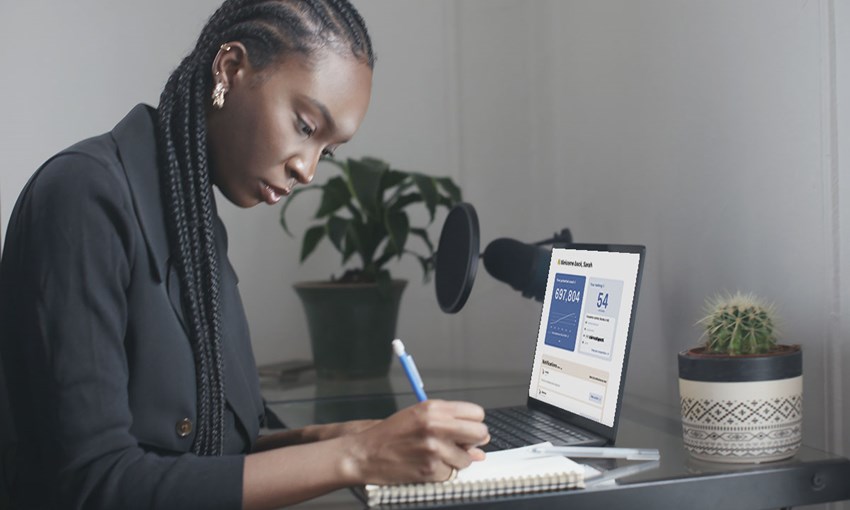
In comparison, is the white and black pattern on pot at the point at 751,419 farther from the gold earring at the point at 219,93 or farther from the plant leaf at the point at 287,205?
the plant leaf at the point at 287,205

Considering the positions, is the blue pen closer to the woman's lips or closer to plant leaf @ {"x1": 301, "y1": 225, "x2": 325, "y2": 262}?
the woman's lips

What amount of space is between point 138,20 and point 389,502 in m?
1.69

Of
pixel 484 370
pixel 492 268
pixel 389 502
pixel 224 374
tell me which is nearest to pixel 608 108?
pixel 492 268

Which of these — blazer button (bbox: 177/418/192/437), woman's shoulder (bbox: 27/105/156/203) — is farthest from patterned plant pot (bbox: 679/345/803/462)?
woman's shoulder (bbox: 27/105/156/203)

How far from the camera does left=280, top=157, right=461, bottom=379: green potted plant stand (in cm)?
204

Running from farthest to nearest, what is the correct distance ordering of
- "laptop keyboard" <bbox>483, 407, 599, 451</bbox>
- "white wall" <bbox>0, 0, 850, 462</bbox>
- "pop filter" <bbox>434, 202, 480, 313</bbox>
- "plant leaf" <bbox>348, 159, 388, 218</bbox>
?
"plant leaf" <bbox>348, 159, 388, 218</bbox>, "pop filter" <bbox>434, 202, 480, 313</bbox>, "white wall" <bbox>0, 0, 850, 462</bbox>, "laptop keyboard" <bbox>483, 407, 599, 451</bbox>

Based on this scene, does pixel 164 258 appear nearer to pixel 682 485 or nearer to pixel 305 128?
pixel 305 128

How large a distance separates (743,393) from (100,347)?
67 centimetres

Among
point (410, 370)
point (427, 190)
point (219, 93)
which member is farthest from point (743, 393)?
point (427, 190)

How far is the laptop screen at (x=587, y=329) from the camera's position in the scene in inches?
46.5

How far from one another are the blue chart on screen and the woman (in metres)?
0.32

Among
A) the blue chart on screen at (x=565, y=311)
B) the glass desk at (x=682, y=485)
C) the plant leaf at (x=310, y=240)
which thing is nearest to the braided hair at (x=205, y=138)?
the glass desk at (x=682, y=485)

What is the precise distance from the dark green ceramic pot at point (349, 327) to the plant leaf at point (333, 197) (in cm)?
16

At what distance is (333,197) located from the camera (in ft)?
6.88
